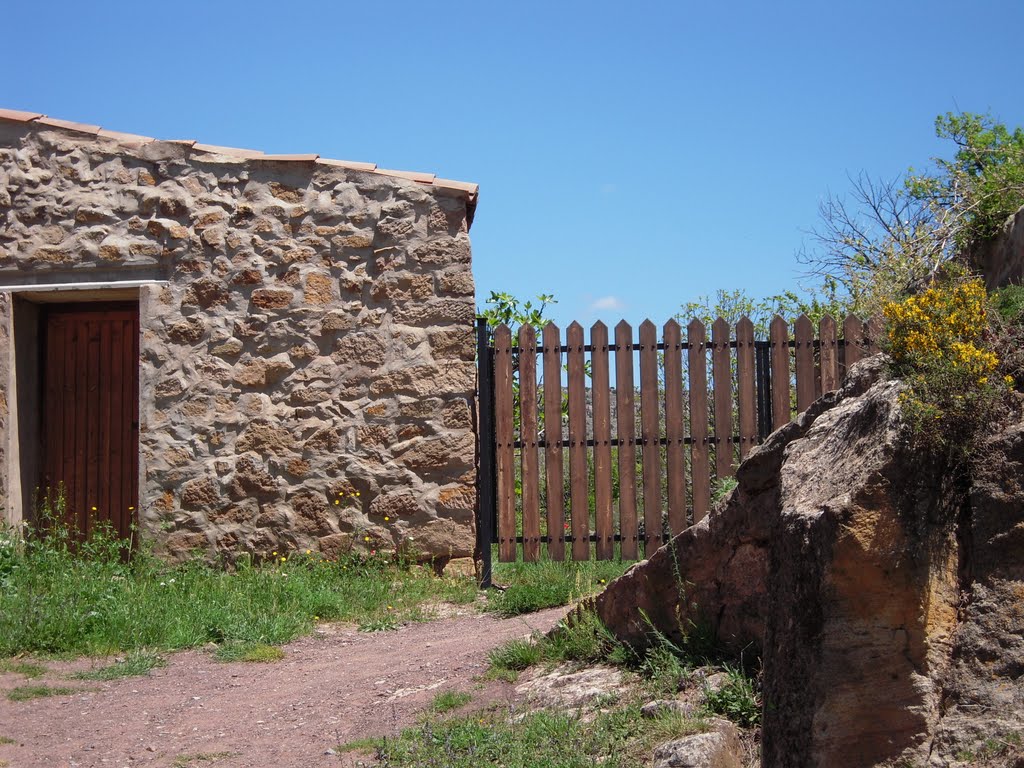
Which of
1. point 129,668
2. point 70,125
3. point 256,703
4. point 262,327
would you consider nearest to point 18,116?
point 70,125

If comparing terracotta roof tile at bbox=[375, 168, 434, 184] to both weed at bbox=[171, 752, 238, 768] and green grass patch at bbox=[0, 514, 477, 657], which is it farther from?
weed at bbox=[171, 752, 238, 768]

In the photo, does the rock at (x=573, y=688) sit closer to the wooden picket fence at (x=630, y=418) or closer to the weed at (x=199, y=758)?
the weed at (x=199, y=758)

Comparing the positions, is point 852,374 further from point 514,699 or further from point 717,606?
point 514,699

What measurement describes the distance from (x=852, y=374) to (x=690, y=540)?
1002mm

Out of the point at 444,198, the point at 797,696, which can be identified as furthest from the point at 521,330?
the point at 797,696

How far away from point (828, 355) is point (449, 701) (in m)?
4.30

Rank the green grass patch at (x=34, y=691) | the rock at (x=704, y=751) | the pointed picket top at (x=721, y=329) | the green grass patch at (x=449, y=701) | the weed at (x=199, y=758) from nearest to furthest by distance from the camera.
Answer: the rock at (x=704, y=751) → the weed at (x=199, y=758) → the green grass patch at (x=449, y=701) → the green grass patch at (x=34, y=691) → the pointed picket top at (x=721, y=329)

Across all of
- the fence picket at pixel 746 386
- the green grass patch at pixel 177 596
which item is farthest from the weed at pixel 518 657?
the fence picket at pixel 746 386

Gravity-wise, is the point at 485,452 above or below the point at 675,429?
below

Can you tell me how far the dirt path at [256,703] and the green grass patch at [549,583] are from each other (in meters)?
0.21

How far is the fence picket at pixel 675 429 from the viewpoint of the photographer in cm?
739

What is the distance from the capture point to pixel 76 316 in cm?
812

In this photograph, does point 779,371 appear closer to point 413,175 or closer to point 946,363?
point 413,175

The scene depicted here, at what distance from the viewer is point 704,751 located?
3.19m
